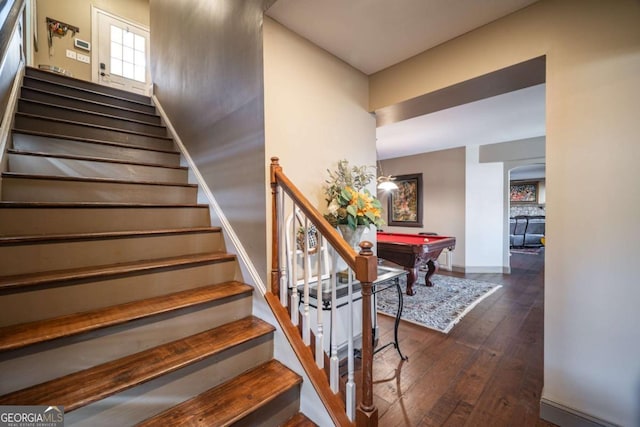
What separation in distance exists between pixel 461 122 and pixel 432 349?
10.4 feet

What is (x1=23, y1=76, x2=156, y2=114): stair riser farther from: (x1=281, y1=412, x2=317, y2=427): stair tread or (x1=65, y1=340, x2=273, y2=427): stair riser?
(x1=281, y1=412, x2=317, y2=427): stair tread

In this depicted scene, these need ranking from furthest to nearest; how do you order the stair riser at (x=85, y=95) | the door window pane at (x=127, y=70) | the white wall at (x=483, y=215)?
the white wall at (x=483, y=215) < the door window pane at (x=127, y=70) < the stair riser at (x=85, y=95)

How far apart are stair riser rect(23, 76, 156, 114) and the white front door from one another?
5.28ft

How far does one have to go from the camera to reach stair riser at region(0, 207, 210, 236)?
143 centimetres

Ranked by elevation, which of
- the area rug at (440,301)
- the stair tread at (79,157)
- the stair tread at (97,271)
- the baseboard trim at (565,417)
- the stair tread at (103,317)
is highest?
the stair tread at (79,157)

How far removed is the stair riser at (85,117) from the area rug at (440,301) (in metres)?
3.46

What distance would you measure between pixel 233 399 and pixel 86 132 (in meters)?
2.76

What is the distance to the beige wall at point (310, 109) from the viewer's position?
5.77 ft

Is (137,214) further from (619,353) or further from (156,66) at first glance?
(619,353)

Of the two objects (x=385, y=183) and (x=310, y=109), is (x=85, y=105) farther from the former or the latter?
(x=385, y=183)

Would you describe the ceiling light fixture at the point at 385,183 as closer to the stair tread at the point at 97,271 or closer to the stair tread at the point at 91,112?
the stair tread at the point at 97,271

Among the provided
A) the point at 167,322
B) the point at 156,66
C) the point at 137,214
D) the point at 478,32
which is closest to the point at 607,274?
the point at 478,32

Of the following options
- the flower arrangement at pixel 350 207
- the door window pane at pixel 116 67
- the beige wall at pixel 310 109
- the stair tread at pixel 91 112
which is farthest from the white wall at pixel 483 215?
the door window pane at pixel 116 67

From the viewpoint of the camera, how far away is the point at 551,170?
5.06 ft
